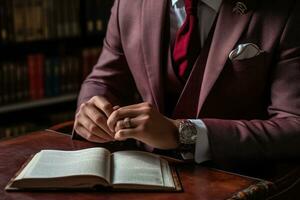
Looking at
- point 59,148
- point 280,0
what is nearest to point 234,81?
point 280,0

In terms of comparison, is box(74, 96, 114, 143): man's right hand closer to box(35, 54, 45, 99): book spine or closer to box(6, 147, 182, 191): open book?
box(6, 147, 182, 191): open book

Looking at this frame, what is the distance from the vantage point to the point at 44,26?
8.44 ft

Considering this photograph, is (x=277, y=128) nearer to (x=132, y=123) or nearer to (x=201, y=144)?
(x=201, y=144)

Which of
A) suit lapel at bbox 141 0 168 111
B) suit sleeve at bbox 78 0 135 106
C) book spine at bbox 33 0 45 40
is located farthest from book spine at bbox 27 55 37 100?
suit lapel at bbox 141 0 168 111

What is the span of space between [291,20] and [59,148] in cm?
57

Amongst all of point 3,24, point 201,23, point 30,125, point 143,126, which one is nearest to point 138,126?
point 143,126

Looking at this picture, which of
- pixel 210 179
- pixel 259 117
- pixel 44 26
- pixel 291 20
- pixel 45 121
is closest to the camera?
pixel 210 179

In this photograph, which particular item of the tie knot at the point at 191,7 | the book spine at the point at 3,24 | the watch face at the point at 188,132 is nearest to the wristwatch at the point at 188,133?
the watch face at the point at 188,132

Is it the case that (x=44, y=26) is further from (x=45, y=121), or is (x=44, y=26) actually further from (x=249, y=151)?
(x=249, y=151)

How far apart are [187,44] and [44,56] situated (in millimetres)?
1453

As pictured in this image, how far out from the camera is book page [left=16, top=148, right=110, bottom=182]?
100cm

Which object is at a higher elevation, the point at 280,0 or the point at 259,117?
the point at 280,0

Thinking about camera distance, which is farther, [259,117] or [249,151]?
[259,117]

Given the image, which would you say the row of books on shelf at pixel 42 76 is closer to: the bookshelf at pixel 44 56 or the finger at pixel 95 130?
the bookshelf at pixel 44 56
